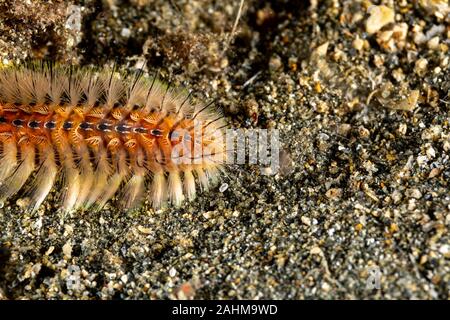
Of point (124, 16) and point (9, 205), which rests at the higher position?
point (124, 16)

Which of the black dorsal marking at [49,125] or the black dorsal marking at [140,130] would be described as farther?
the black dorsal marking at [49,125]

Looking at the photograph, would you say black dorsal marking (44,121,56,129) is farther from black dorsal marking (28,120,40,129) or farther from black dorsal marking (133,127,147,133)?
black dorsal marking (133,127,147,133)

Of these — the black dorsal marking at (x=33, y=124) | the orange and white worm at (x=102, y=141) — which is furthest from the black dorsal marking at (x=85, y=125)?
the black dorsal marking at (x=33, y=124)

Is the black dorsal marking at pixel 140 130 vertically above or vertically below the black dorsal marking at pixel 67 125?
below

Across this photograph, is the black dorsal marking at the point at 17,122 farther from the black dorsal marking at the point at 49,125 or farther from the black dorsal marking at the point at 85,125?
the black dorsal marking at the point at 85,125

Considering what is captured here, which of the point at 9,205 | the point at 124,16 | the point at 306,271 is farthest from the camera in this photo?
the point at 124,16

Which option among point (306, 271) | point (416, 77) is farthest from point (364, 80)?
point (306, 271)

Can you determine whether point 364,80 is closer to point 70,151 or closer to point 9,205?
point 70,151
